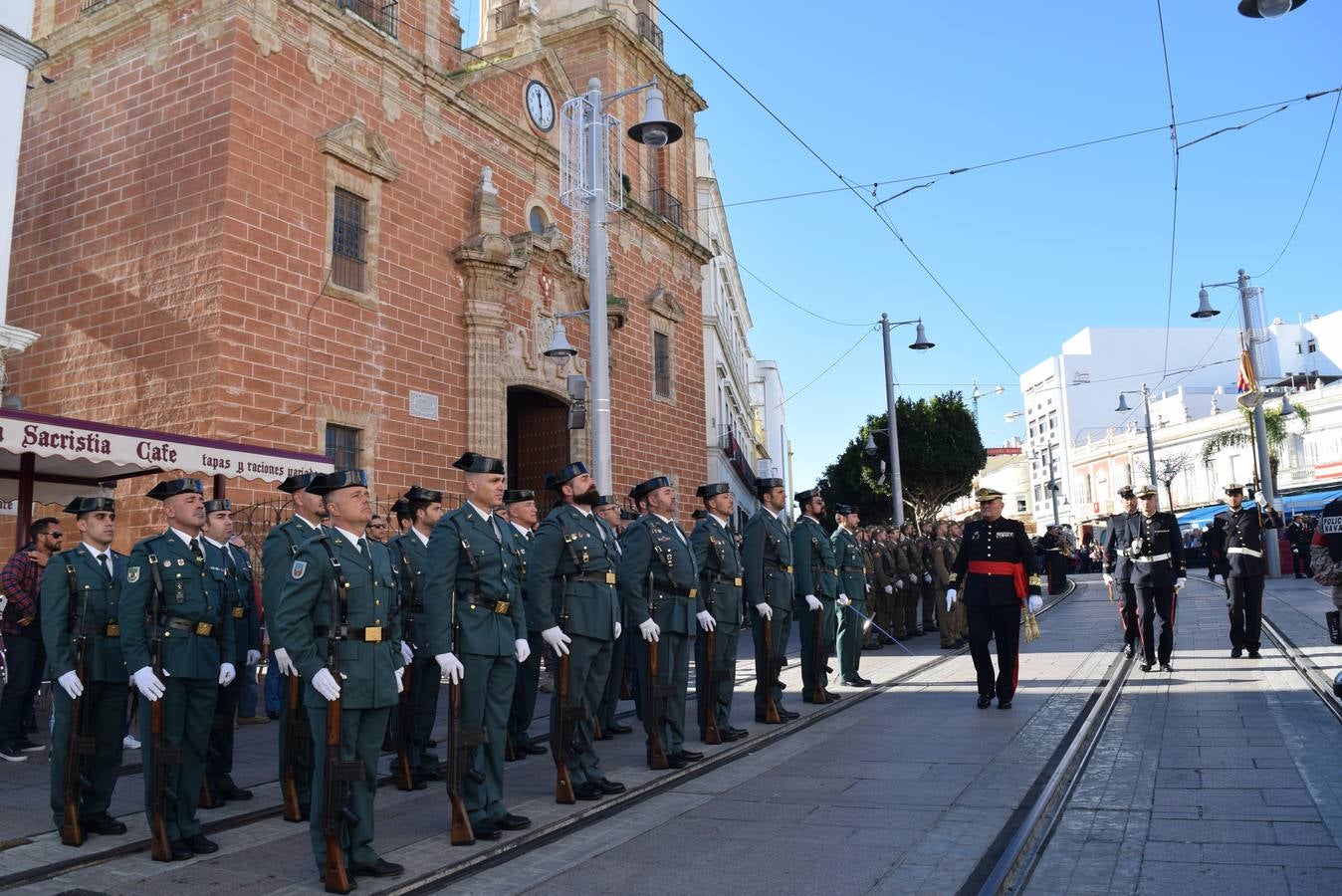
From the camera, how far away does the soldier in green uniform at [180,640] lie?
5281mm

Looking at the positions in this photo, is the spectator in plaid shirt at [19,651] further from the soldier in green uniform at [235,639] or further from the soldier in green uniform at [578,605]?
the soldier in green uniform at [578,605]

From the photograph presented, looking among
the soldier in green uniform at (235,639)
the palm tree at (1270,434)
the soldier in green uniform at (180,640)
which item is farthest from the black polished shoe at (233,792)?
the palm tree at (1270,434)

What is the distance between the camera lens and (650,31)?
24344 millimetres

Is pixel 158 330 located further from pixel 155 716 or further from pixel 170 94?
pixel 155 716

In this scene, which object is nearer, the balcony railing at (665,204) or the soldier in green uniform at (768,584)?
the soldier in green uniform at (768,584)

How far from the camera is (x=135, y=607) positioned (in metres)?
5.51

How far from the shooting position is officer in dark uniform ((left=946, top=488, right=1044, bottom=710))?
29.2 feet

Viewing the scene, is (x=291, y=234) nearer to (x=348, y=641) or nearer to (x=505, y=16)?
(x=348, y=641)

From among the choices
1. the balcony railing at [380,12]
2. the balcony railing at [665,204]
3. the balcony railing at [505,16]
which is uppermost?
the balcony railing at [505,16]

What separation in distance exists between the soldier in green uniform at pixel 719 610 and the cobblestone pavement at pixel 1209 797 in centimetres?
273

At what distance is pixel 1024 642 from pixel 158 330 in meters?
12.6

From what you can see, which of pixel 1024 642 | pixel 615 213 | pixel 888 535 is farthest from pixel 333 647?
pixel 615 213

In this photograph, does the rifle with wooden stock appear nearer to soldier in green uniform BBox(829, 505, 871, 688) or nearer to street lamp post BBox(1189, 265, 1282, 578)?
soldier in green uniform BBox(829, 505, 871, 688)

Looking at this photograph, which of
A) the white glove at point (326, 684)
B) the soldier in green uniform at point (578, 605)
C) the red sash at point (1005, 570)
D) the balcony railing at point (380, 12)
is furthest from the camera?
the balcony railing at point (380, 12)
